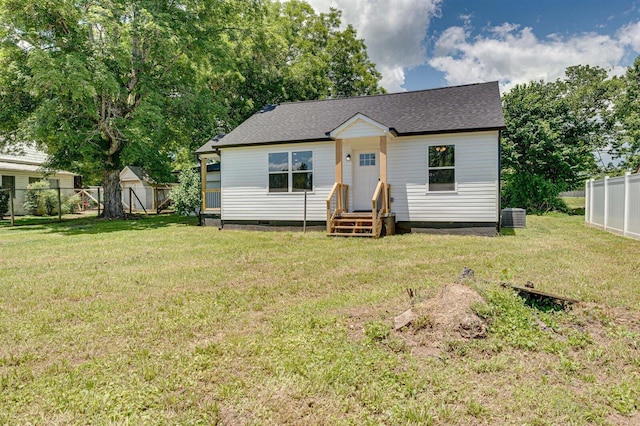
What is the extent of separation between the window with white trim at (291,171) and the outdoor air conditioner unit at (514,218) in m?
7.03

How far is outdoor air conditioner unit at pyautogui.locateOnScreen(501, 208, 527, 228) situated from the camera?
40.7ft

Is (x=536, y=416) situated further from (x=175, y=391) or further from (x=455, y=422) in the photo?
(x=175, y=391)

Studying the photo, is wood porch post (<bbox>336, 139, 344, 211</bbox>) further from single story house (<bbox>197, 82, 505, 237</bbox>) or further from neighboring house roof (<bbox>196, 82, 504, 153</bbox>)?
neighboring house roof (<bbox>196, 82, 504, 153</bbox>)

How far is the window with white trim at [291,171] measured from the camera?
12.0m

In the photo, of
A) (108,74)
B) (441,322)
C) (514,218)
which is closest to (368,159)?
(514,218)

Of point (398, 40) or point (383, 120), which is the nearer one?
point (383, 120)

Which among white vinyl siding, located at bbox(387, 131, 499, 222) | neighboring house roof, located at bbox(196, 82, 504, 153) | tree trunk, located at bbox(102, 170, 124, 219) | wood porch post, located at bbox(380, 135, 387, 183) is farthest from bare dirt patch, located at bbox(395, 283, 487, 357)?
tree trunk, located at bbox(102, 170, 124, 219)

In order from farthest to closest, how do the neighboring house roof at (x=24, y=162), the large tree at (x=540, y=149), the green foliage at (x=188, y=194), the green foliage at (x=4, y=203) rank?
the neighboring house roof at (x=24, y=162) < the green foliage at (x=4, y=203) < the large tree at (x=540, y=149) < the green foliage at (x=188, y=194)

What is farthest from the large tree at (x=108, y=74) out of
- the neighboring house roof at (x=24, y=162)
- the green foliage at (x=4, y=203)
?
the neighboring house roof at (x=24, y=162)

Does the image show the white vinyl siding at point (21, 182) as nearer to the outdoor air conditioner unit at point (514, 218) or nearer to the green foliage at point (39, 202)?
the green foliage at point (39, 202)

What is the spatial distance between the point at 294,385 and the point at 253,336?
95 centimetres

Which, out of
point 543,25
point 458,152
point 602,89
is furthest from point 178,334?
point 602,89

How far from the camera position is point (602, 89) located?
90.6ft

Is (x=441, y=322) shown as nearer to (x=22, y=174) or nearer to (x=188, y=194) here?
(x=188, y=194)
